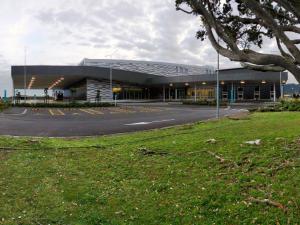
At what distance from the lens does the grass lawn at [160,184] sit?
21.5ft

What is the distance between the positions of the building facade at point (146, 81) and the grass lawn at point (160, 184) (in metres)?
52.9

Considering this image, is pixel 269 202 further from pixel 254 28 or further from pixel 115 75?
pixel 115 75

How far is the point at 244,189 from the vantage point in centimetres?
745

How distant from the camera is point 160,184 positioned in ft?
28.0

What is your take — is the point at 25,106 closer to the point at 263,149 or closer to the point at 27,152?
the point at 27,152

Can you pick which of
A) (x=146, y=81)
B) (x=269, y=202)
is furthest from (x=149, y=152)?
(x=146, y=81)

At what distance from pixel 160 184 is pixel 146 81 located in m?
75.1

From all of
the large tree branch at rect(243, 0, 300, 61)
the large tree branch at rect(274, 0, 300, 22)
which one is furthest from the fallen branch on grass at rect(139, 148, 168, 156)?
the large tree branch at rect(274, 0, 300, 22)

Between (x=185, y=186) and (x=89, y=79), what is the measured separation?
66272 mm

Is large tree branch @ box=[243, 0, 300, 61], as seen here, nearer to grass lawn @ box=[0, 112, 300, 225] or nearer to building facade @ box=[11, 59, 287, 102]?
grass lawn @ box=[0, 112, 300, 225]

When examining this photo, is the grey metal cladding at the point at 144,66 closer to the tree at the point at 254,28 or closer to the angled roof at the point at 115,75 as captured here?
the angled roof at the point at 115,75

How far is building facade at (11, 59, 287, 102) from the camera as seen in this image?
65.6 meters

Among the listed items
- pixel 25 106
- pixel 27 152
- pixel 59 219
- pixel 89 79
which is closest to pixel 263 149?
pixel 59 219

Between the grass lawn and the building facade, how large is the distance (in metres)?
52.9
